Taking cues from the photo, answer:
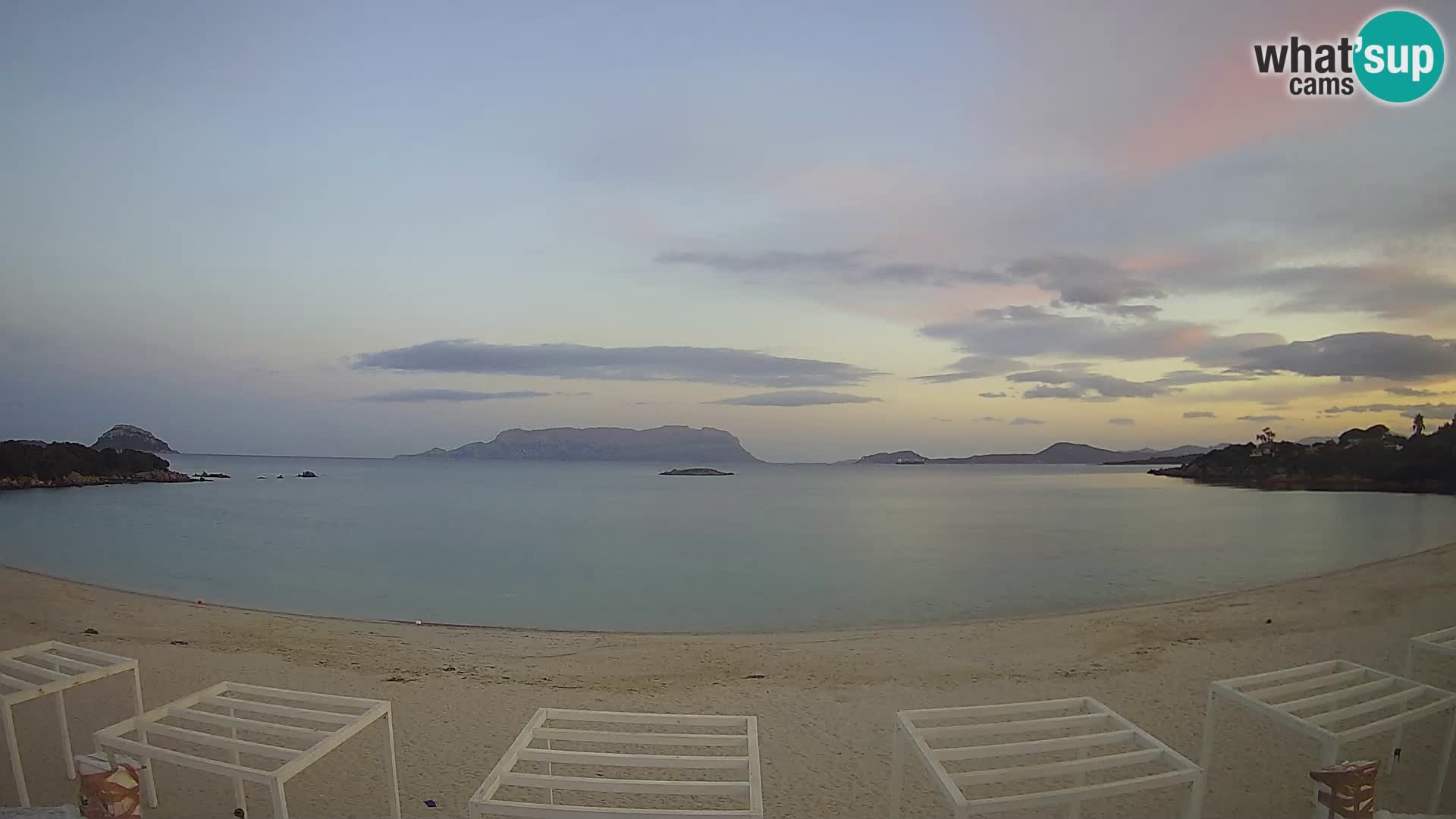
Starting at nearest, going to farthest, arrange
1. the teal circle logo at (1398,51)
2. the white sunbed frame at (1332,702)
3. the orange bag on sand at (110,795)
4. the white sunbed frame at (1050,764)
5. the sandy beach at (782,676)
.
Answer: the orange bag on sand at (110,795), the white sunbed frame at (1050,764), the white sunbed frame at (1332,702), the sandy beach at (782,676), the teal circle logo at (1398,51)

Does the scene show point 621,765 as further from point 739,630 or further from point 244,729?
point 739,630

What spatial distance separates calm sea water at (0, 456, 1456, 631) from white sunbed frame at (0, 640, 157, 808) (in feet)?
22.6

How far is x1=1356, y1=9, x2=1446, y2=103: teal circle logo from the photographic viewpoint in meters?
3.83

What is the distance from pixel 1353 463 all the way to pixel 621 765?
38.1 m

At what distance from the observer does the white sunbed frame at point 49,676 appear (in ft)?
9.72

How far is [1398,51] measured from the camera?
3818 mm

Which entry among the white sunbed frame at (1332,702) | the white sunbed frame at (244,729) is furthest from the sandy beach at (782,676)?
the white sunbed frame at (244,729)

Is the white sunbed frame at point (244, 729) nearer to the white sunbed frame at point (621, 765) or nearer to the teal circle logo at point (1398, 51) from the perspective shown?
the white sunbed frame at point (621, 765)

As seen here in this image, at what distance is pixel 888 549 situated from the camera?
65.6 ft

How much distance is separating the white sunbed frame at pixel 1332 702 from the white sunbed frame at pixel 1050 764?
0.55 m

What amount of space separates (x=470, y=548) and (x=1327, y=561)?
67.6ft

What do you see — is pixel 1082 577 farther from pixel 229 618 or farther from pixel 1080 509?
pixel 1080 509

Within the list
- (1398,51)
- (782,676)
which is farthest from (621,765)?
(1398,51)

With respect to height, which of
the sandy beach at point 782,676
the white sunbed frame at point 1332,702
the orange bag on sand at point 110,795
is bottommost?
the sandy beach at point 782,676
